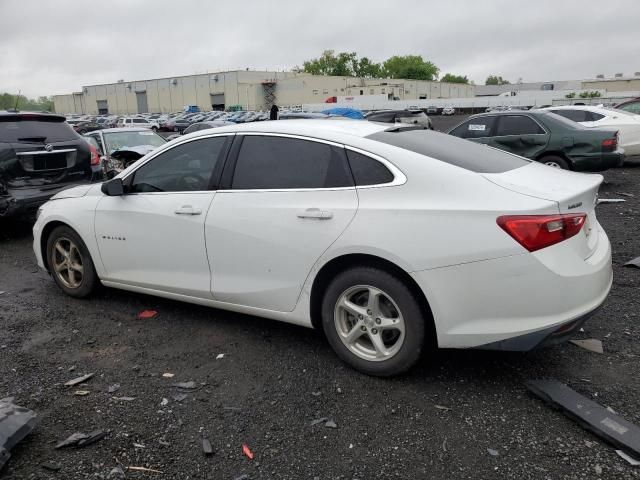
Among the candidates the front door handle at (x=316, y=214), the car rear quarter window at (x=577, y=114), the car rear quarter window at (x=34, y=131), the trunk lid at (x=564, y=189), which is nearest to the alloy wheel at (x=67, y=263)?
the front door handle at (x=316, y=214)

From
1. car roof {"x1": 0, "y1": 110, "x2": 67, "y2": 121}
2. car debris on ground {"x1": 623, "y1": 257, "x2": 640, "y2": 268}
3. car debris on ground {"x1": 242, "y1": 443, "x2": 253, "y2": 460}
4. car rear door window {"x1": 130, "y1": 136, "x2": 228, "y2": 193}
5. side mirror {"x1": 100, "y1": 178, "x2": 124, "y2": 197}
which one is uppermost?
car roof {"x1": 0, "y1": 110, "x2": 67, "y2": 121}

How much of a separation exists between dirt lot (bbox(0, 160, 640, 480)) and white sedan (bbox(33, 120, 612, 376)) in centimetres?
32

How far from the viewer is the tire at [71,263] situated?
488cm

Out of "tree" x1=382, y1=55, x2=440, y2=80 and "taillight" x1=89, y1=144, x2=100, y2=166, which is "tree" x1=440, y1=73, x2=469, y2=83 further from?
"taillight" x1=89, y1=144, x2=100, y2=166

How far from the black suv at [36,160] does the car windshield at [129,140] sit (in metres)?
3.21

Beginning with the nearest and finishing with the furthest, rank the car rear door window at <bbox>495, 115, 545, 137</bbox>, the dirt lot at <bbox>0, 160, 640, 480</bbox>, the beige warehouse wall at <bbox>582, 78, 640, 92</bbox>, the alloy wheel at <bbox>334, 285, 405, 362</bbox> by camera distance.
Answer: the dirt lot at <bbox>0, 160, 640, 480</bbox>, the alloy wheel at <bbox>334, 285, 405, 362</bbox>, the car rear door window at <bbox>495, 115, 545, 137</bbox>, the beige warehouse wall at <bbox>582, 78, 640, 92</bbox>

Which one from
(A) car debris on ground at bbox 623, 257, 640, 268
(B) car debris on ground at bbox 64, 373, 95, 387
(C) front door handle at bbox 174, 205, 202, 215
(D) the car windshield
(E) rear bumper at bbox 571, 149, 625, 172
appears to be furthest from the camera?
(D) the car windshield

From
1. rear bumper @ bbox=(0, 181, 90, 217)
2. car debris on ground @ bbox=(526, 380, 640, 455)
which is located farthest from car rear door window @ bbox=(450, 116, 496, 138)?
car debris on ground @ bbox=(526, 380, 640, 455)

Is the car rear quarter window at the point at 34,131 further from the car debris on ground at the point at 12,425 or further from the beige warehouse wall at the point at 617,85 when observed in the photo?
the beige warehouse wall at the point at 617,85

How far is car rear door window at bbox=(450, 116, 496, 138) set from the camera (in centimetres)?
1063

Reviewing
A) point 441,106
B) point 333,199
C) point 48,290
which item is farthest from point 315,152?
point 441,106

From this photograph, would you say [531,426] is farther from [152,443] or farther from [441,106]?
[441,106]

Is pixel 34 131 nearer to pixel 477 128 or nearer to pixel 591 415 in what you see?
pixel 591 415

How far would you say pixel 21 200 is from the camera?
7.02 meters
